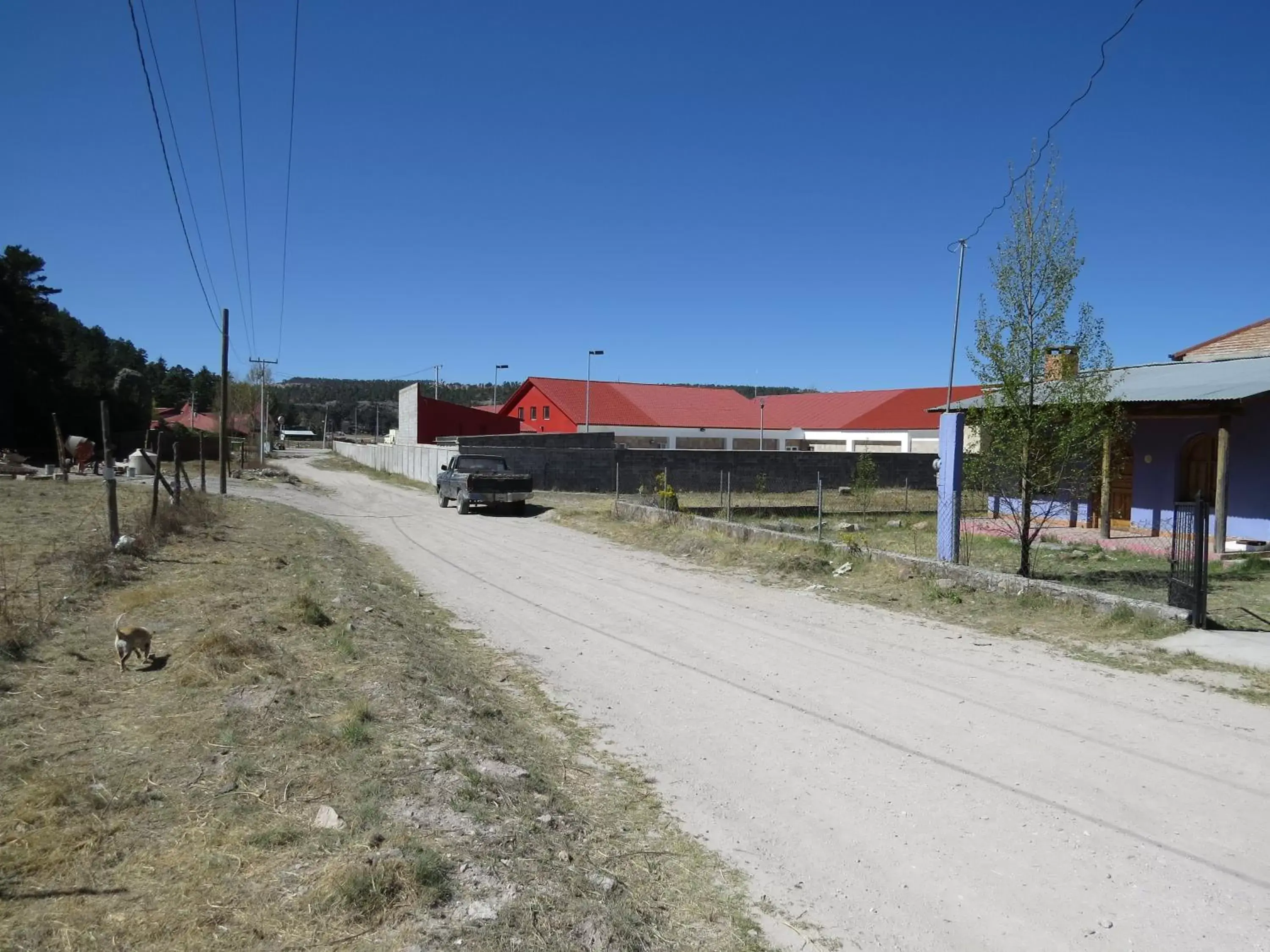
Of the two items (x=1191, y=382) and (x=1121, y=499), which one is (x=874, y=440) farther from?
(x=1191, y=382)

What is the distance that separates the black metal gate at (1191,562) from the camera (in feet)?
32.0

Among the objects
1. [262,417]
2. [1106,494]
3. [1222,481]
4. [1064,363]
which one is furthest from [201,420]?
[1222,481]

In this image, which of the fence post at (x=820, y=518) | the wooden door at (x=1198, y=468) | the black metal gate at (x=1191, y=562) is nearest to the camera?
the black metal gate at (x=1191, y=562)

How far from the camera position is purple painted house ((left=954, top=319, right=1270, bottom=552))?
1616 centimetres

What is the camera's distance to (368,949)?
331 cm

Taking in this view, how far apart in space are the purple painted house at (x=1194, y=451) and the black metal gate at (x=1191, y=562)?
14.3 ft

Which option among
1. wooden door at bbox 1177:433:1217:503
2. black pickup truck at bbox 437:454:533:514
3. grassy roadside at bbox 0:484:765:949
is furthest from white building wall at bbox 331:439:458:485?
grassy roadside at bbox 0:484:765:949

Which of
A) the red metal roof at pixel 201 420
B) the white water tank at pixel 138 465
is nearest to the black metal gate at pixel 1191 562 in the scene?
the white water tank at pixel 138 465

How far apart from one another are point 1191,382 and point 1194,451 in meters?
1.79

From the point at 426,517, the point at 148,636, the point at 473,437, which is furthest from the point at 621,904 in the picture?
the point at 473,437

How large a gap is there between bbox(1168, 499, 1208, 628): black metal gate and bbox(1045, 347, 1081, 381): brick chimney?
2904 mm

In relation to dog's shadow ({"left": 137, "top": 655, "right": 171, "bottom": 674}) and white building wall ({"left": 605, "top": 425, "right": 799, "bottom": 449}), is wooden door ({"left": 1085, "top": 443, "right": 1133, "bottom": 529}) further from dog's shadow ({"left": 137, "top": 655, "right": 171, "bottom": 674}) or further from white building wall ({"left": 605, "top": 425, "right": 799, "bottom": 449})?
white building wall ({"left": 605, "top": 425, "right": 799, "bottom": 449})

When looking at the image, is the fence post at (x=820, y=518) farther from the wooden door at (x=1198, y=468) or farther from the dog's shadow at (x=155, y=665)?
the dog's shadow at (x=155, y=665)

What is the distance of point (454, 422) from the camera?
2356 inches
